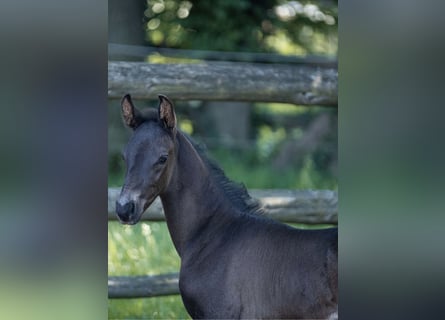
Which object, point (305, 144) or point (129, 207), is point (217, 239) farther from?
point (305, 144)

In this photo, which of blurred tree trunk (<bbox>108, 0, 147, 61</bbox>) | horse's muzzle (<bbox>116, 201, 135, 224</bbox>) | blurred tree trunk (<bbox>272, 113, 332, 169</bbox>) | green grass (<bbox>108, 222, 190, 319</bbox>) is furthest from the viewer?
blurred tree trunk (<bbox>272, 113, 332, 169</bbox>)

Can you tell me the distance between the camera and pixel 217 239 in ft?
10.8

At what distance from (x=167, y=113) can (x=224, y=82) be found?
48.0 inches

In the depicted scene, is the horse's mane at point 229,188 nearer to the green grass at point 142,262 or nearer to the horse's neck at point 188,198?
the horse's neck at point 188,198

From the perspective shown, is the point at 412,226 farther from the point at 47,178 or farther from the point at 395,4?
the point at 47,178

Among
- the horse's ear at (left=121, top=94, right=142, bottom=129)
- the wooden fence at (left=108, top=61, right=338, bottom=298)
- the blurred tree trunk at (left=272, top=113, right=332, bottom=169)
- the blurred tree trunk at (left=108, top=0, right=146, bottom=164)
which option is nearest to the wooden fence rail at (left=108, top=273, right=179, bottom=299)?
the wooden fence at (left=108, top=61, right=338, bottom=298)

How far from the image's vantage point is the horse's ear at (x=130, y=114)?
319cm

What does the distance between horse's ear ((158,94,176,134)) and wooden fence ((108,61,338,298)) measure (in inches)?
41.5

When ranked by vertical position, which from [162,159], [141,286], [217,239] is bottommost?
[141,286]

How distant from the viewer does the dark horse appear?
3.01 m

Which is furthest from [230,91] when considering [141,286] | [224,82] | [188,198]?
[141,286]

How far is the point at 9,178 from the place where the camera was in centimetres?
122

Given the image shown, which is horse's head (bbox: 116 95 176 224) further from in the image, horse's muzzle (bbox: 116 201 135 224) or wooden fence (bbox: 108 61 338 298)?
wooden fence (bbox: 108 61 338 298)

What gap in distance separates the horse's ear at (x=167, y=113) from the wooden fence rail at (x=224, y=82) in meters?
1.04
